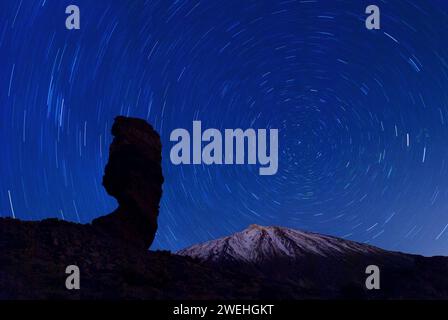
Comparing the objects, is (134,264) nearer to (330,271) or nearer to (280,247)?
(330,271)

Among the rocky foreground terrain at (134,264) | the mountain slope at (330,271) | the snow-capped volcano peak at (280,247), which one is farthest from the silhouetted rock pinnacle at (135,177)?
the snow-capped volcano peak at (280,247)

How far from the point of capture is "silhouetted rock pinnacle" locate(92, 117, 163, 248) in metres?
25.9

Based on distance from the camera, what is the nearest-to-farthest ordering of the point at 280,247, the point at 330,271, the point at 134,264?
the point at 134,264 → the point at 330,271 → the point at 280,247

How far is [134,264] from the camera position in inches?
708

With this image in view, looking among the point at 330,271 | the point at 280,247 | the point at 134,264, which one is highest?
the point at 280,247

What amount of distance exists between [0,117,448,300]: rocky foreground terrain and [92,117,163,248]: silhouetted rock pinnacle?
0.16 feet

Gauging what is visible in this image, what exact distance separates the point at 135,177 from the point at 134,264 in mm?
10122

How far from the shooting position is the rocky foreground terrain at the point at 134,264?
13.9 metres

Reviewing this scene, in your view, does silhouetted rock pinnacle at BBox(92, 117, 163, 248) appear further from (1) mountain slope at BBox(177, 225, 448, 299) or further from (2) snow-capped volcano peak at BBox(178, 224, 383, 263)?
(2) snow-capped volcano peak at BBox(178, 224, 383, 263)

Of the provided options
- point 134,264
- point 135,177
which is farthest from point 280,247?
point 134,264

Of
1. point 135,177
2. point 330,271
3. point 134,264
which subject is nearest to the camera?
point 134,264

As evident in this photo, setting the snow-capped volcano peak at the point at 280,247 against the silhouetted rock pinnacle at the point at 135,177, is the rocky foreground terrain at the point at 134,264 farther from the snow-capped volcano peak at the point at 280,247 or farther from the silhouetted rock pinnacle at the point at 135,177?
the snow-capped volcano peak at the point at 280,247
